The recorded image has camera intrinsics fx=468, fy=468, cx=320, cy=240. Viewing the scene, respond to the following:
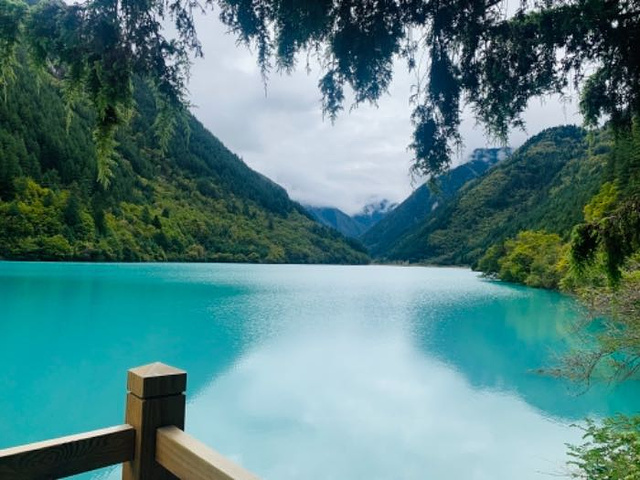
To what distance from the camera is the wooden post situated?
1208 mm

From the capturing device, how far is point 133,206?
79312mm

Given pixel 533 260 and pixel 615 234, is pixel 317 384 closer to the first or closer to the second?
pixel 615 234

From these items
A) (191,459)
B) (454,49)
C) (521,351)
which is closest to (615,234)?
(454,49)

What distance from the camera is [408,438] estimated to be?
942 centimetres

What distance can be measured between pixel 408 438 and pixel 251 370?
5821 millimetres

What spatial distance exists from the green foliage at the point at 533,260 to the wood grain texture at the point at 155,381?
40.9 metres

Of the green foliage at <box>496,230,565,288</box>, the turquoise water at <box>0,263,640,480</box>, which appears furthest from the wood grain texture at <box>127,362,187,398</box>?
the green foliage at <box>496,230,565,288</box>

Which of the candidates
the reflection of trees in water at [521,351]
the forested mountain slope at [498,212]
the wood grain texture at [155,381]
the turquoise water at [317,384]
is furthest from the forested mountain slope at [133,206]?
the forested mountain slope at [498,212]

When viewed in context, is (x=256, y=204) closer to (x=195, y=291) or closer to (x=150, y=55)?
(x=195, y=291)

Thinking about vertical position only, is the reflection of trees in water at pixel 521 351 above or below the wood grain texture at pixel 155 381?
below

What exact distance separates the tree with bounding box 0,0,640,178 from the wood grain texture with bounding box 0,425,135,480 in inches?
61.2

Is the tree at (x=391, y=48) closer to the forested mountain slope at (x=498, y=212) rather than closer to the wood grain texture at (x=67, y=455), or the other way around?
the wood grain texture at (x=67, y=455)

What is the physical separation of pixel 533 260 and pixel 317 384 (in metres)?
40.0

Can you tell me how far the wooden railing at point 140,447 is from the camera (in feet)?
3.61
